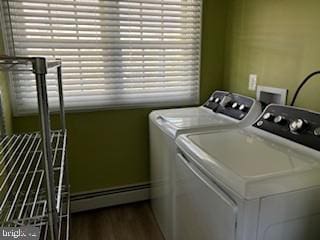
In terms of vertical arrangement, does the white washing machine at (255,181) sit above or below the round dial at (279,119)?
below

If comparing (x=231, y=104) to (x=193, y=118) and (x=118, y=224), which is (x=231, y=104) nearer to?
(x=193, y=118)

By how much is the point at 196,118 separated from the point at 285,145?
678mm

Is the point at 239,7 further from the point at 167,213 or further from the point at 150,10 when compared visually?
the point at 167,213

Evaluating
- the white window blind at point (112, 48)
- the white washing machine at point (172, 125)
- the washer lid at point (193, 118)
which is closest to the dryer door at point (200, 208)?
the white washing machine at point (172, 125)

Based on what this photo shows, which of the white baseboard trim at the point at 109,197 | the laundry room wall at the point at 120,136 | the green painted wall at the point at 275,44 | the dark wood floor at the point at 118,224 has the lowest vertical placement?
the dark wood floor at the point at 118,224

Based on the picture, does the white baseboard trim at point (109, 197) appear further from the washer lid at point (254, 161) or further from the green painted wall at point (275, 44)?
the green painted wall at point (275, 44)

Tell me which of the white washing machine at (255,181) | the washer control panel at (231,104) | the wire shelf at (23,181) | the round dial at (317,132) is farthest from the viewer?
the washer control panel at (231,104)

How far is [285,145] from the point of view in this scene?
1317 millimetres

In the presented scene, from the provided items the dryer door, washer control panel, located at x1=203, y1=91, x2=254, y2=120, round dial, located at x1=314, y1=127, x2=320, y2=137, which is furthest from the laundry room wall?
round dial, located at x1=314, y1=127, x2=320, y2=137

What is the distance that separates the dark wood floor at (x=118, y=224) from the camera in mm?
2034

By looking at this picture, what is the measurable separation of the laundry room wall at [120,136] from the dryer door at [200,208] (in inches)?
33.3

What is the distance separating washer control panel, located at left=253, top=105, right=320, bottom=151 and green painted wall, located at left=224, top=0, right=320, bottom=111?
23 cm

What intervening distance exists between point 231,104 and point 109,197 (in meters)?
1.38

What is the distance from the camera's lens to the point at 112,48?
2.09m
